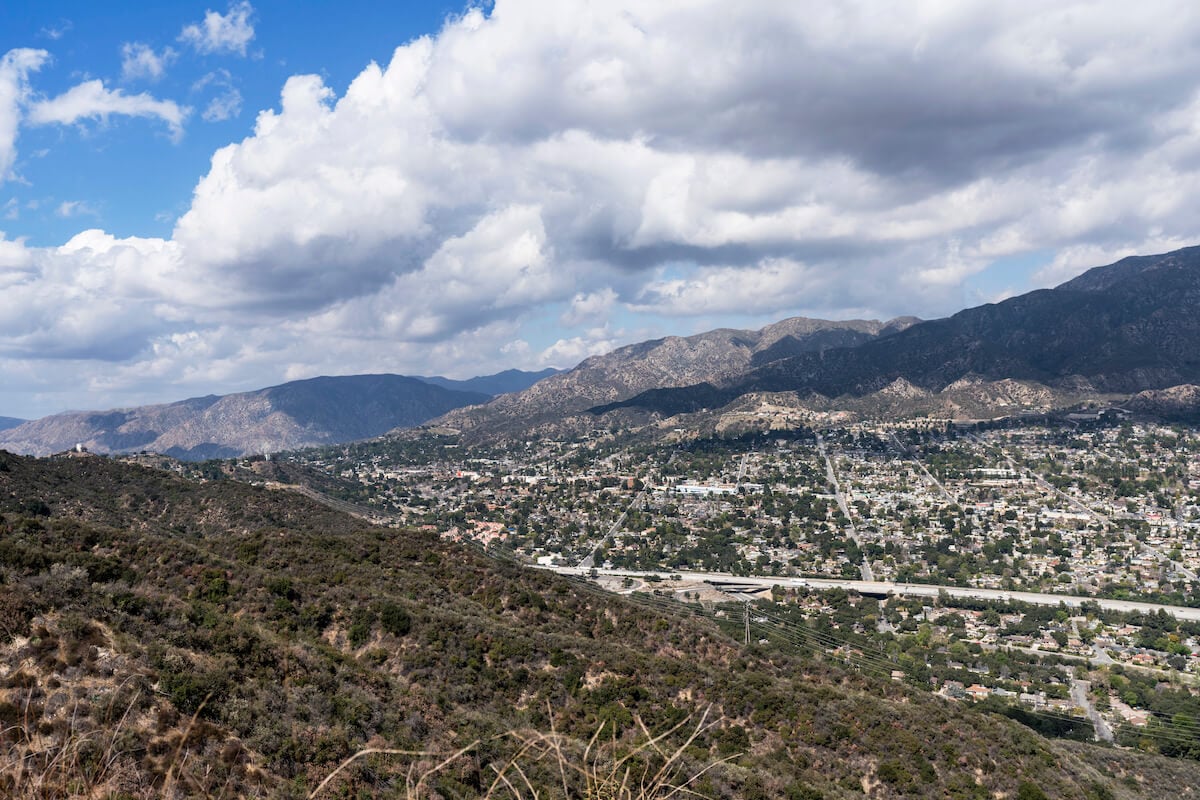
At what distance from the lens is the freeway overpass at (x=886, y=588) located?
232ft

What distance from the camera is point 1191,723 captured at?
43.4m

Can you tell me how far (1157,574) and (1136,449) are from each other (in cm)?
9103

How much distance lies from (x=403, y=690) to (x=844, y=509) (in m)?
119

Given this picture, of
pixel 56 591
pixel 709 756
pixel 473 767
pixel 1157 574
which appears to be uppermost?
pixel 56 591

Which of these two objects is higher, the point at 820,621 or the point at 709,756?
the point at 709,756

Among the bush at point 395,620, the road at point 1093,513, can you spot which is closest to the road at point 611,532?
the bush at point 395,620

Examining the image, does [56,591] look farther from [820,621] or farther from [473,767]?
[820,621]

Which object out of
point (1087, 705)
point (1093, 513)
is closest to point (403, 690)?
point (1087, 705)

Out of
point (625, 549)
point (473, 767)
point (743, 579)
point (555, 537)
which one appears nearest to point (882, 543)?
point (743, 579)

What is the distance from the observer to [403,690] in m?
20.6

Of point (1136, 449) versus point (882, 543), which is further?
point (1136, 449)

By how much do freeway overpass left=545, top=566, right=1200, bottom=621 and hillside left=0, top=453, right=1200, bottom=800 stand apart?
134 feet

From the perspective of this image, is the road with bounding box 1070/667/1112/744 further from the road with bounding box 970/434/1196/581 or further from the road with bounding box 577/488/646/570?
the road with bounding box 577/488/646/570

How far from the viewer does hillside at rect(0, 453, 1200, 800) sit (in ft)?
41.7
